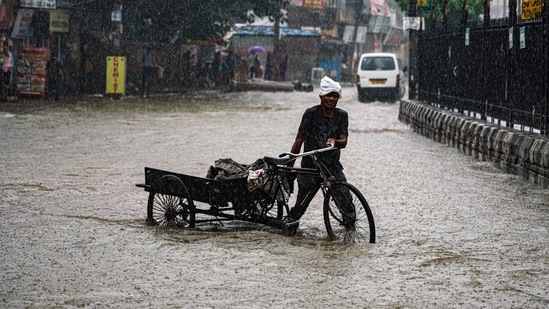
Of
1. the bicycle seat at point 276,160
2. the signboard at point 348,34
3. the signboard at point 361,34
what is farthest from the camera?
the signboard at point 361,34

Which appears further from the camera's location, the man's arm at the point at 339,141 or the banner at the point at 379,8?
the banner at the point at 379,8

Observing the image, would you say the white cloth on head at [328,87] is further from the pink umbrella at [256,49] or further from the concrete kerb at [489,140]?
the pink umbrella at [256,49]

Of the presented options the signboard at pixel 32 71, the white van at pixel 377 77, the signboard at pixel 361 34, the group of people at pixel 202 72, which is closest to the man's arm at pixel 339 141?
the signboard at pixel 32 71

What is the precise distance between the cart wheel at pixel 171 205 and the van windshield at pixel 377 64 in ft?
95.3

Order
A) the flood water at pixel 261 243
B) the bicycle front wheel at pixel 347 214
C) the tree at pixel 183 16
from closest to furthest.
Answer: the flood water at pixel 261 243 → the bicycle front wheel at pixel 347 214 → the tree at pixel 183 16

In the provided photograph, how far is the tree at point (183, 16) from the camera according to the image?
41.2 m

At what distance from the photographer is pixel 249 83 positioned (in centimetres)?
4781

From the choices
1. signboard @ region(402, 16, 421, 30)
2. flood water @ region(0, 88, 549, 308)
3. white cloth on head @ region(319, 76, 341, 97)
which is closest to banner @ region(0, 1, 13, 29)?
signboard @ region(402, 16, 421, 30)

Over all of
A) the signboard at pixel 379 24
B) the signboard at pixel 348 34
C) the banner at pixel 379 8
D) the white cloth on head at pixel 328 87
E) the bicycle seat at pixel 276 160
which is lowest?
the bicycle seat at pixel 276 160

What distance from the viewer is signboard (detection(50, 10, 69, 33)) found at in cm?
3538

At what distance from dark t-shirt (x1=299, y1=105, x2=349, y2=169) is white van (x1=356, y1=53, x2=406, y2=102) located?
2897 cm

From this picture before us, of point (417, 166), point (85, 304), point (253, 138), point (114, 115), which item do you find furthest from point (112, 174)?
point (114, 115)

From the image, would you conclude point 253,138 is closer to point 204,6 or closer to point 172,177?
point 172,177

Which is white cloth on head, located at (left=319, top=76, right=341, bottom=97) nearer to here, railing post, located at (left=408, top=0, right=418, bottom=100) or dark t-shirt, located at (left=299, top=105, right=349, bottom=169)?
dark t-shirt, located at (left=299, top=105, right=349, bottom=169)
